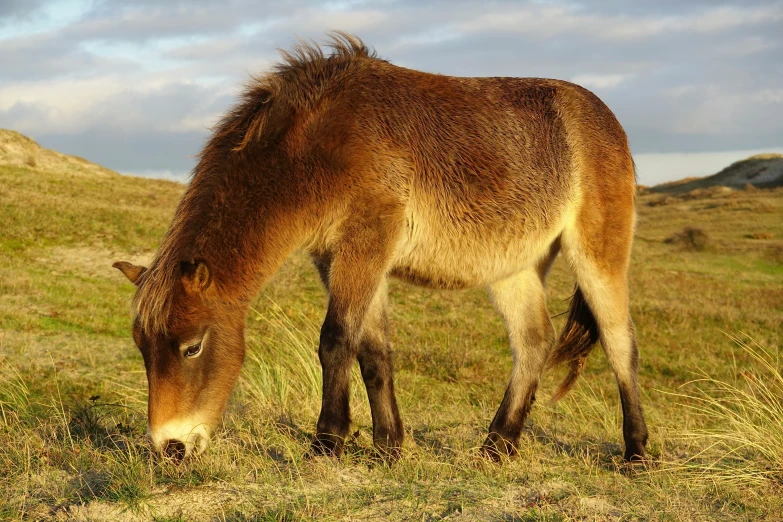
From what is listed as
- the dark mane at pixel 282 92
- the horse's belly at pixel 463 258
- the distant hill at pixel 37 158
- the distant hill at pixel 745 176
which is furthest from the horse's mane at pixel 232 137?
the distant hill at pixel 745 176

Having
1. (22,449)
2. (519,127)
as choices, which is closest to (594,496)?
(519,127)

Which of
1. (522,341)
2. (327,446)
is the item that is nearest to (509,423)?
(522,341)

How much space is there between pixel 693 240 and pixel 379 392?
96.0ft

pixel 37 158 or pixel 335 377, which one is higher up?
pixel 37 158

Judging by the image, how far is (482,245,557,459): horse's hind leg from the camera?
233 inches

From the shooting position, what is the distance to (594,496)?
427 centimetres

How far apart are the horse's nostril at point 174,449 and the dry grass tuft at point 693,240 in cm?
3033

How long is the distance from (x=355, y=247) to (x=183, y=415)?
150cm

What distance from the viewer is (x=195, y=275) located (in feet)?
14.1

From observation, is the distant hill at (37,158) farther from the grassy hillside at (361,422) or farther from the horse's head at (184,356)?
the horse's head at (184,356)

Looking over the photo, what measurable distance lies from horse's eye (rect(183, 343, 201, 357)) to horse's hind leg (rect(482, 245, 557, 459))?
2.55m

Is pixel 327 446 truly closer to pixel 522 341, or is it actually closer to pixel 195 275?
pixel 195 275

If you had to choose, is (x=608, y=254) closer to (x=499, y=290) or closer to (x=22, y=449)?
(x=499, y=290)

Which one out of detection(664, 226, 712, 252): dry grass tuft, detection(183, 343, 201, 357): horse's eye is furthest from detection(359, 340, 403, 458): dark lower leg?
detection(664, 226, 712, 252): dry grass tuft
